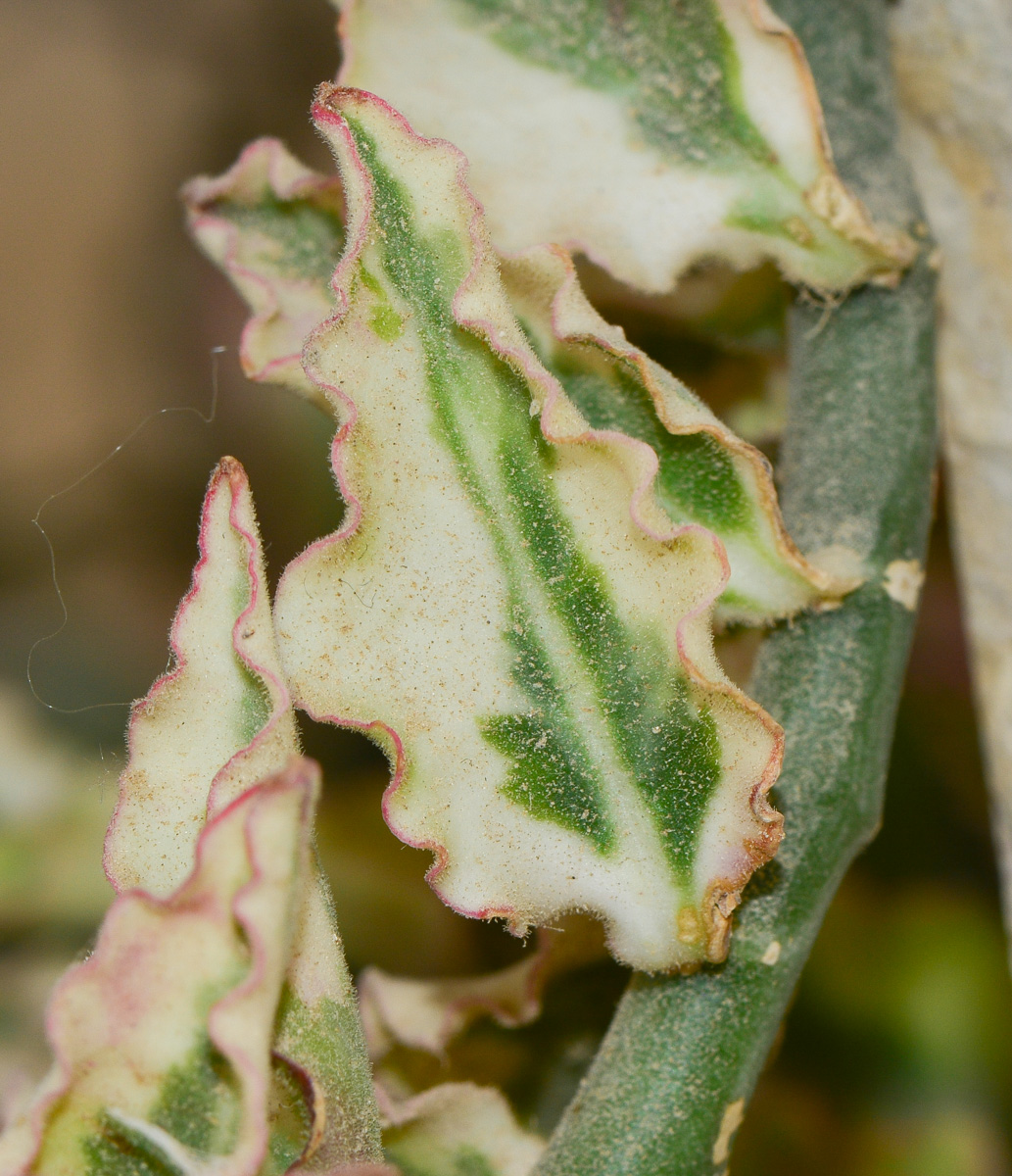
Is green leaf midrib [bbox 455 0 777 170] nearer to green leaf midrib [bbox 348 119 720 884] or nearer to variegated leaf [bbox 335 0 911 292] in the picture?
variegated leaf [bbox 335 0 911 292]

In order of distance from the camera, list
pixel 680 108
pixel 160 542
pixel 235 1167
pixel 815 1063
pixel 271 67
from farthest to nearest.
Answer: pixel 271 67 → pixel 160 542 → pixel 815 1063 → pixel 680 108 → pixel 235 1167

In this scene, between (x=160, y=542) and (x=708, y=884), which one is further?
(x=160, y=542)

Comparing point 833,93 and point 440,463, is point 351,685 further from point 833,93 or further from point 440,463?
point 833,93

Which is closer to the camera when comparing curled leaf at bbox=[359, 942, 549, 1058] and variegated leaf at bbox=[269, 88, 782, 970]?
variegated leaf at bbox=[269, 88, 782, 970]

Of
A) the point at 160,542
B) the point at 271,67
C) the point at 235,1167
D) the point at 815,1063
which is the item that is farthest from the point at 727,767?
the point at 271,67

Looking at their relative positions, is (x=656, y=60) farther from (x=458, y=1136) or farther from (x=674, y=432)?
(x=458, y=1136)

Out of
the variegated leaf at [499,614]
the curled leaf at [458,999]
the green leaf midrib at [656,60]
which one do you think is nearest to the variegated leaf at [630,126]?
the green leaf midrib at [656,60]

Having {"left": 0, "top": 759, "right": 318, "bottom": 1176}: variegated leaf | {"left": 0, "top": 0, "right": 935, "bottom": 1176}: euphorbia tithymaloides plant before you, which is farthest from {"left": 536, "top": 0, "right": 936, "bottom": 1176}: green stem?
{"left": 0, "top": 759, "right": 318, "bottom": 1176}: variegated leaf

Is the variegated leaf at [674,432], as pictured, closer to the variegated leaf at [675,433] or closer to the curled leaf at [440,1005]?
the variegated leaf at [675,433]
